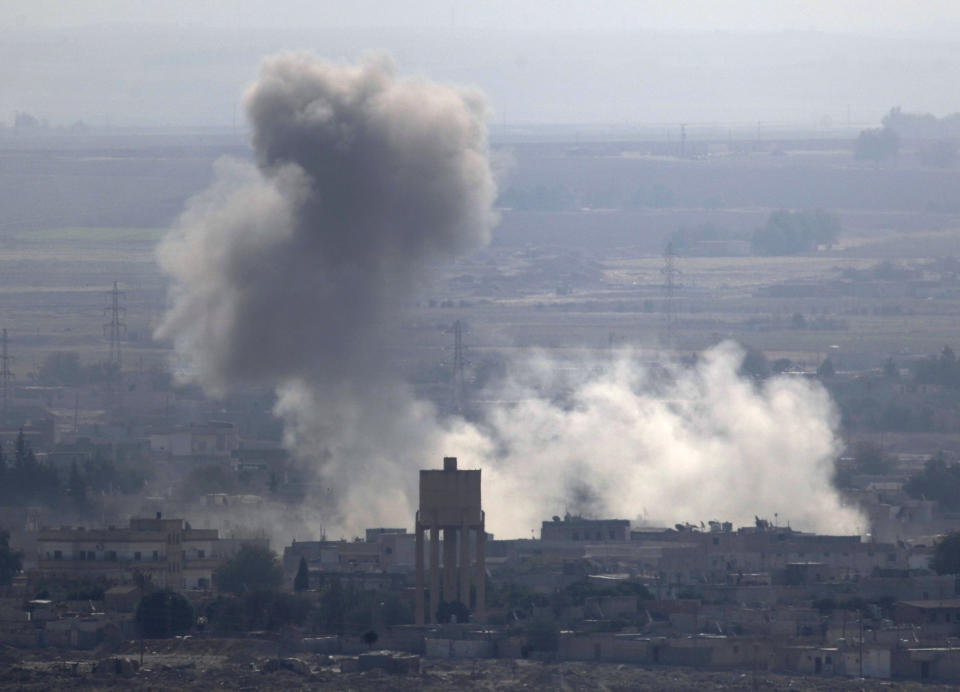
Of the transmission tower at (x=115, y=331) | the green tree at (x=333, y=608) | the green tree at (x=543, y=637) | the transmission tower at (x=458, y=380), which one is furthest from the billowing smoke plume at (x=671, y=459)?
the transmission tower at (x=115, y=331)

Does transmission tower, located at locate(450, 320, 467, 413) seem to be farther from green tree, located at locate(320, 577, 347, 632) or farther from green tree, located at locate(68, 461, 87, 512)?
green tree, located at locate(320, 577, 347, 632)

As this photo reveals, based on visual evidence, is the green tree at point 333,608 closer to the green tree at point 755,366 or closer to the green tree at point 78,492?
the green tree at point 78,492

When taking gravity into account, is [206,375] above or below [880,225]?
below

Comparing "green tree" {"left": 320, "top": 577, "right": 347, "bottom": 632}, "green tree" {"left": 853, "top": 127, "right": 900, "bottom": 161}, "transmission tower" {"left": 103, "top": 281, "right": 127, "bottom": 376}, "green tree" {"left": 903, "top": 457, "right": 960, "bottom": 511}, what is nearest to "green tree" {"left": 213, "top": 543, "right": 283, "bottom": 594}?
"green tree" {"left": 320, "top": 577, "right": 347, "bottom": 632}

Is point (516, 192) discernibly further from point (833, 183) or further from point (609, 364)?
point (609, 364)

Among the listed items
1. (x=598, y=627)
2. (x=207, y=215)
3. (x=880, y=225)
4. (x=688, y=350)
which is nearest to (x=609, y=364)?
(x=688, y=350)

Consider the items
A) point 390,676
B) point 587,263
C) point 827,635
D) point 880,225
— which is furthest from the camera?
point 880,225

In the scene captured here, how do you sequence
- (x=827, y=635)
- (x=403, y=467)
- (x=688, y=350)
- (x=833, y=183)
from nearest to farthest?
1. (x=827, y=635)
2. (x=403, y=467)
3. (x=688, y=350)
4. (x=833, y=183)

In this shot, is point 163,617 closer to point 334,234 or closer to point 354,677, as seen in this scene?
point 354,677
